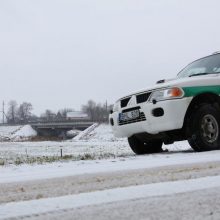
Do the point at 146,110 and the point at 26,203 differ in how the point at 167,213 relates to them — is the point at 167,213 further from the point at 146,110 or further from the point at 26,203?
the point at 146,110

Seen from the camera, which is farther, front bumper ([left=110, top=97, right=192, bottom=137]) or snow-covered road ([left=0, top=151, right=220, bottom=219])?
front bumper ([left=110, top=97, right=192, bottom=137])

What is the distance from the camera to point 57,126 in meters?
102

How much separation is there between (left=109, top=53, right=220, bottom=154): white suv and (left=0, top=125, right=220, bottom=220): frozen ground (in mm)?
1637

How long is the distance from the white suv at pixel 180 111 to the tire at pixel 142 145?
2.74ft

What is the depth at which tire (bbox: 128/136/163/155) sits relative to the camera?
376 inches

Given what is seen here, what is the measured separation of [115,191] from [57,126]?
323 feet

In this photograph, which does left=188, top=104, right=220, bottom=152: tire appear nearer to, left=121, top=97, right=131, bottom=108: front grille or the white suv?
the white suv

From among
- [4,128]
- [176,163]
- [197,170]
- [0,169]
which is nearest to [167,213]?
[197,170]

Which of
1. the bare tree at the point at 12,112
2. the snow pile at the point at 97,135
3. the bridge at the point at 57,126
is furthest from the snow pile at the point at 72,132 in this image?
the bare tree at the point at 12,112

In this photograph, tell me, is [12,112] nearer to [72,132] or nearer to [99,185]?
[72,132]

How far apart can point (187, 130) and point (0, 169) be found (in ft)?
10.1

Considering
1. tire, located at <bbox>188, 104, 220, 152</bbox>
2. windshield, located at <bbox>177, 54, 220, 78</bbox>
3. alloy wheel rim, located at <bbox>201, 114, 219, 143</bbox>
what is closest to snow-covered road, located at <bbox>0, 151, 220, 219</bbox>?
tire, located at <bbox>188, 104, 220, 152</bbox>

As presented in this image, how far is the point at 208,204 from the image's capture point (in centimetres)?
339

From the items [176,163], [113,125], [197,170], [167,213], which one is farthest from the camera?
[113,125]
